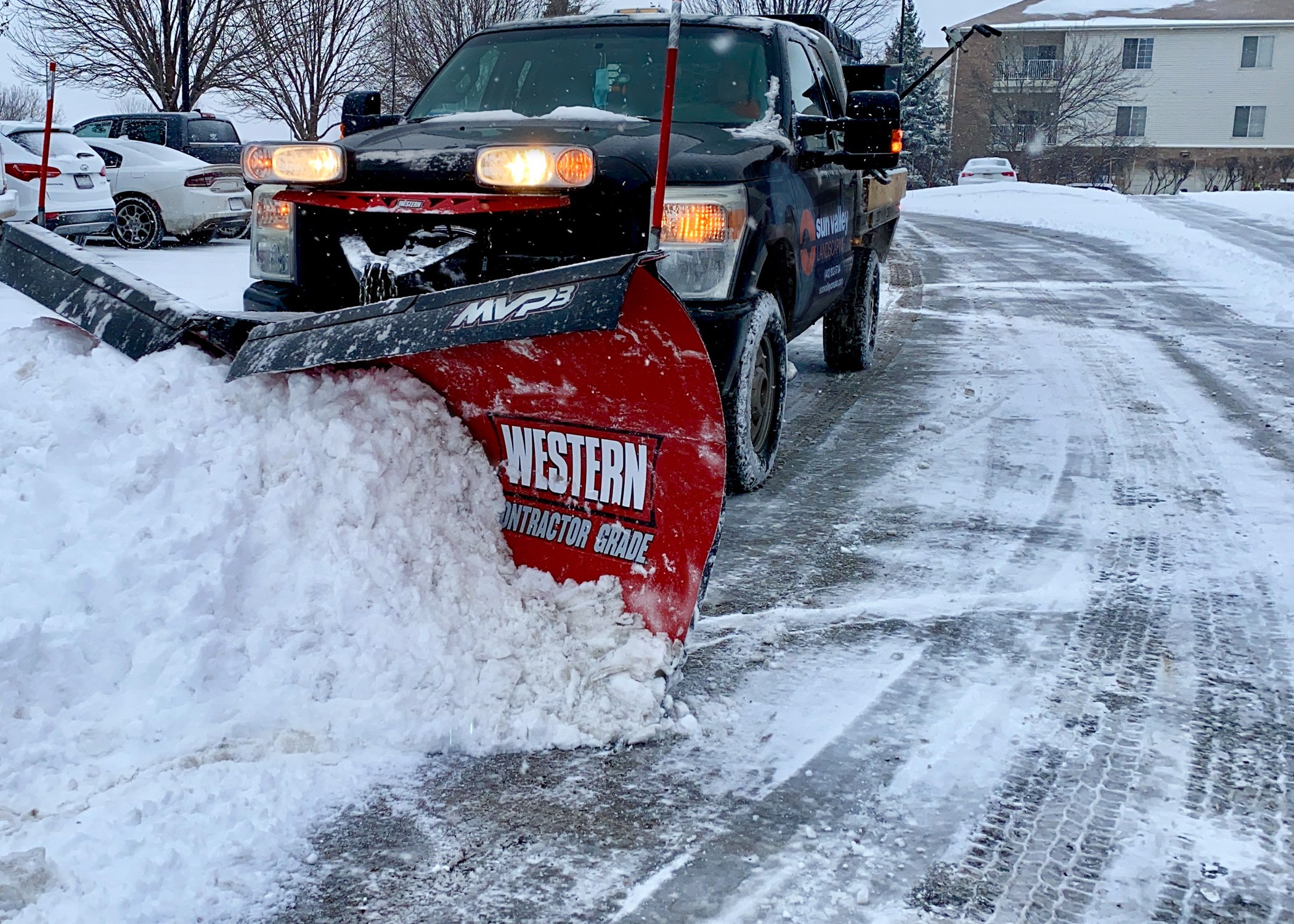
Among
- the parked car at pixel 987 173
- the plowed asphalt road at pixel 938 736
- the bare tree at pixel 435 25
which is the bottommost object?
the plowed asphalt road at pixel 938 736

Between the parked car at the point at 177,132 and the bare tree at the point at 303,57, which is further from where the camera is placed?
the bare tree at the point at 303,57

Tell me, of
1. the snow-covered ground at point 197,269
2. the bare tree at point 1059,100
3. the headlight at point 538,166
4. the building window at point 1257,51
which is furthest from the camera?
the building window at point 1257,51

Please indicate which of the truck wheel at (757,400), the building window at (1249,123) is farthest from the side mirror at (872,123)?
the building window at (1249,123)

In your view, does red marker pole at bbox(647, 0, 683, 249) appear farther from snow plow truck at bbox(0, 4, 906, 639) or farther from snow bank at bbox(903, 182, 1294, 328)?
snow bank at bbox(903, 182, 1294, 328)

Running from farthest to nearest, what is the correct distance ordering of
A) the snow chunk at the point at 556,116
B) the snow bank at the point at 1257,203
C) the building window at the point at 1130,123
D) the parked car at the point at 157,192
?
the building window at the point at 1130,123
the snow bank at the point at 1257,203
the parked car at the point at 157,192
the snow chunk at the point at 556,116

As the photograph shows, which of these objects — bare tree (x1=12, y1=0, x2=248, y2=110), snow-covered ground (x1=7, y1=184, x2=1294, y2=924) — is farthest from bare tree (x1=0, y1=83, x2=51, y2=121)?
snow-covered ground (x1=7, y1=184, x2=1294, y2=924)

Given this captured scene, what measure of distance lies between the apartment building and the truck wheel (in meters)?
45.5

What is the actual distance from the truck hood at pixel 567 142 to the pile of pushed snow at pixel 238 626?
95cm

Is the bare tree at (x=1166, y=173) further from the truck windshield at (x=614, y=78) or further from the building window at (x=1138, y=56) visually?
the truck windshield at (x=614, y=78)

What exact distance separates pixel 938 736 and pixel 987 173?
32605 mm

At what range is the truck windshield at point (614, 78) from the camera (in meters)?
4.74

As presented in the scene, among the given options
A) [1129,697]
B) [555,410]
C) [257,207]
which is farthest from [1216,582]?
[257,207]

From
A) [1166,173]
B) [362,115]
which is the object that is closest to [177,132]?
[362,115]

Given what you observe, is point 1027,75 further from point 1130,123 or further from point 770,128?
point 770,128
